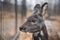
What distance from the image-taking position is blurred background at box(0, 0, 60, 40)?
81cm

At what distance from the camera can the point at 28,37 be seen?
3.43 feet

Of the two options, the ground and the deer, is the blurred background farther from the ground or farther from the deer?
the deer

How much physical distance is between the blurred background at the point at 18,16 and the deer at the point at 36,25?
0.36 ft

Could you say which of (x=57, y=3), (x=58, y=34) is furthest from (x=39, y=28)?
(x=57, y=3)

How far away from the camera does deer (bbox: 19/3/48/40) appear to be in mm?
864

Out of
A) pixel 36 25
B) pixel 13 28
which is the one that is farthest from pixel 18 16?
pixel 36 25

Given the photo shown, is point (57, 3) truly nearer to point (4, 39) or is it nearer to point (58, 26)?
point (58, 26)

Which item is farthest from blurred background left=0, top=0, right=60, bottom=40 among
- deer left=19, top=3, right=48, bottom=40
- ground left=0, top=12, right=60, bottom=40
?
deer left=19, top=3, right=48, bottom=40

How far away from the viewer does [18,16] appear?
1131 mm

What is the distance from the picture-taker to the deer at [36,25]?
34.0 inches

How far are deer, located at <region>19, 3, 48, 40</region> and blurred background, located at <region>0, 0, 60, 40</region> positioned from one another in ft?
0.36

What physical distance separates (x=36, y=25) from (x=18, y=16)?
283 mm

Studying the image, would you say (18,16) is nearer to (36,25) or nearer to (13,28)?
(13,28)

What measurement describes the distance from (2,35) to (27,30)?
161 millimetres
